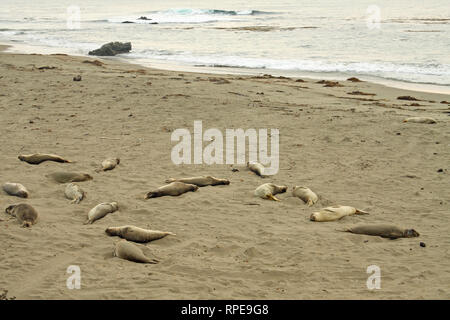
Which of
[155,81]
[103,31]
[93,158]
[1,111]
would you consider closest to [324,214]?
[93,158]

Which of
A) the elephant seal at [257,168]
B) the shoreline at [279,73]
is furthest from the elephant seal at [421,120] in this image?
the shoreline at [279,73]

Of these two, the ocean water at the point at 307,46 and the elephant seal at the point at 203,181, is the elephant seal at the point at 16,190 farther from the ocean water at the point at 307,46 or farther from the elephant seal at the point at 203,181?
the ocean water at the point at 307,46

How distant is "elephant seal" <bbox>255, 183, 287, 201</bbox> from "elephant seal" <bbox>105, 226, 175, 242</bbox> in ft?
4.48

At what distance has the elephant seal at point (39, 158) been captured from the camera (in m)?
6.75

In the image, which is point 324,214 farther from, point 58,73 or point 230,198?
point 58,73

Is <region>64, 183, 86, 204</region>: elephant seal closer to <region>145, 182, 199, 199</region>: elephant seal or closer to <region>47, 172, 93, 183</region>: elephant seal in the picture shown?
<region>47, 172, 93, 183</region>: elephant seal

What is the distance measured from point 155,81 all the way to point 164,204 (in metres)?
7.07

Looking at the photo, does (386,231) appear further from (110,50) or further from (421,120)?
(110,50)

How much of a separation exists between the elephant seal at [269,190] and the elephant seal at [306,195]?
14 centimetres

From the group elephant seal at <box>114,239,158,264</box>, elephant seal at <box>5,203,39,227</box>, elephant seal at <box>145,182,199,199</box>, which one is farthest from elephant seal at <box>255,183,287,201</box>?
elephant seal at <box>5,203,39,227</box>

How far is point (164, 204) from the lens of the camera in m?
5.51

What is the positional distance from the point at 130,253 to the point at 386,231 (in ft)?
7.59

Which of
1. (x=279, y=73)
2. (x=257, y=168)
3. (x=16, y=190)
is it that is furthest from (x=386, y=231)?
(x=279, y=73)
